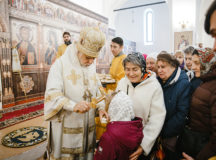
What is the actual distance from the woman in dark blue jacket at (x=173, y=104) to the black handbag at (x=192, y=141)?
16cm

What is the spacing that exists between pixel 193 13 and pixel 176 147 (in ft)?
30.9

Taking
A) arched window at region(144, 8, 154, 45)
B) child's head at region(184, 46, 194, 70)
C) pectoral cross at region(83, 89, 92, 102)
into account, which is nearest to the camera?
pectoral cross at region(83, 89, 92, 102)

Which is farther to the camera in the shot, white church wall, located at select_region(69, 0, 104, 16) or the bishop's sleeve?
white church wall, located at select_region(69, 0, 104, 16)

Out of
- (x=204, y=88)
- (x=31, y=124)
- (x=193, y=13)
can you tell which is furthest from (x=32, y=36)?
(x=193, y=13)

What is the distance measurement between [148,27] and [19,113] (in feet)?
58.6

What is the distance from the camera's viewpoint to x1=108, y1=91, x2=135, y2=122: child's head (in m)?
1.37

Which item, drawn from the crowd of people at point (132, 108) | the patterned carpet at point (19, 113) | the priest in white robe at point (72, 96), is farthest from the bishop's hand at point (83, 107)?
the patterned carpet at point (19, 113)

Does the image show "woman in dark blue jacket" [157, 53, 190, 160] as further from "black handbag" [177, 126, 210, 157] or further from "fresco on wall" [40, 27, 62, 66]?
"fresco on wall" [40, 27, 62, 66]

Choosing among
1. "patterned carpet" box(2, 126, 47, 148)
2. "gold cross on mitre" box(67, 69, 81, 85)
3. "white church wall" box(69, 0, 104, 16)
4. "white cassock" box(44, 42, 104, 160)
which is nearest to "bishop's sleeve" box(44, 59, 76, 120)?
"white cassock" box(44, 42, 104, 160)

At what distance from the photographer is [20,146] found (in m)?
3.13

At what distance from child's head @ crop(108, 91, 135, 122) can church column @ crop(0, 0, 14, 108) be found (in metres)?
5.26

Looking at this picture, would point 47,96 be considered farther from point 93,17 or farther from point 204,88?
point 93,17

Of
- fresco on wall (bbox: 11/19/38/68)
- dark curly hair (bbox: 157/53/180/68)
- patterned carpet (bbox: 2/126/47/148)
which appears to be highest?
fresco on wall (bbox: 11/19/38/68)

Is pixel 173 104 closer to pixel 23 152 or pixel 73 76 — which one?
pixel 73 76
